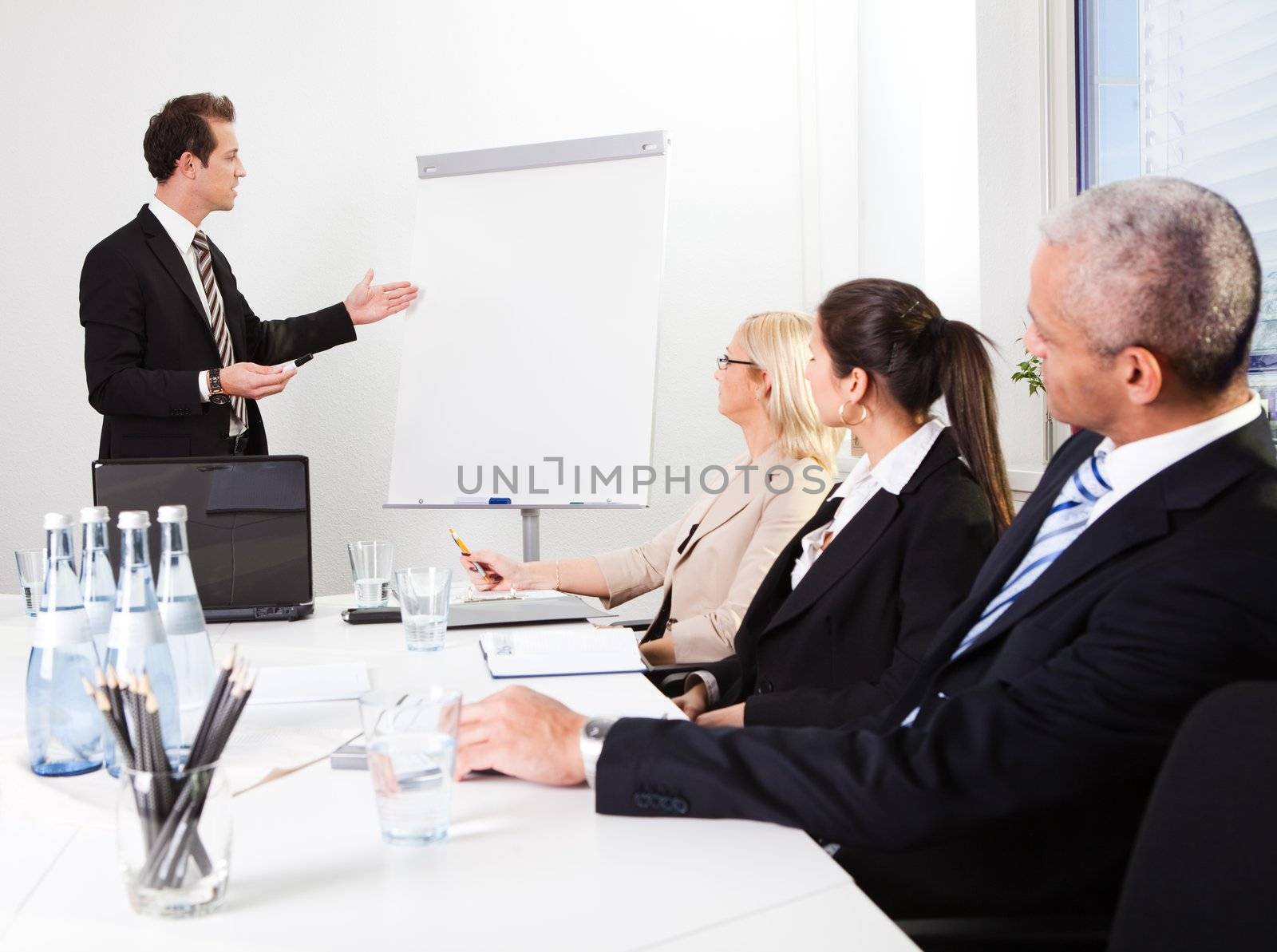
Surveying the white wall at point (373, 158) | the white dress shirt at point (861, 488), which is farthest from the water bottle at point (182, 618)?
the white wall at point (373, 158)

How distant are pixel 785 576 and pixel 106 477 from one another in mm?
1241

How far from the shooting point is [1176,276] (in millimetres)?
1048

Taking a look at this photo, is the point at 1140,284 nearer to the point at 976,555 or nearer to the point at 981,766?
the point at 981,766

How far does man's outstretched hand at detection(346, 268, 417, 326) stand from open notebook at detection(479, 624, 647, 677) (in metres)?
1.92

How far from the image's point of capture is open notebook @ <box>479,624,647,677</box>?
5.14ft

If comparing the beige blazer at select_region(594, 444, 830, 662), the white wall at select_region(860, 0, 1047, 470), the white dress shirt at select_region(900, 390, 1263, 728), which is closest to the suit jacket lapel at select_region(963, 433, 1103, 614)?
the white dress shirt at select_region(900, 390, 1263, 728)

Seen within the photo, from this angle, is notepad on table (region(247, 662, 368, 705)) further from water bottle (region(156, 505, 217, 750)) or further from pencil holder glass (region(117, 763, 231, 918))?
pencil holder glass (region(117, 763, 231, 918))

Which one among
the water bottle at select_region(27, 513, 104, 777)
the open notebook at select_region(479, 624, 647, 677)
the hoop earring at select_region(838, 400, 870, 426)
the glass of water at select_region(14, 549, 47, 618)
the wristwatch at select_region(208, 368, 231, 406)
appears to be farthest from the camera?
the wristwatch at select_region(208, 368, 231, 406)

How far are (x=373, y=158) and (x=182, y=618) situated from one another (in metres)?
3.06

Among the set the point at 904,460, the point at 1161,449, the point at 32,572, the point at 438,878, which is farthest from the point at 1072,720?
the point at 32,572

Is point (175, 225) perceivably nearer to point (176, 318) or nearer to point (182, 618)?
point (176, 318)

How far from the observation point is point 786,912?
81 cm

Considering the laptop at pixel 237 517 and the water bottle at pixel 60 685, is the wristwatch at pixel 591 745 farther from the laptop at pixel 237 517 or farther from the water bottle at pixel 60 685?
the laptop at pixel 237 517

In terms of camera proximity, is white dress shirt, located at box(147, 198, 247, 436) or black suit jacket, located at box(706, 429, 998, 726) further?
white dress shirt, located at box(147, 198, 247, 436)
